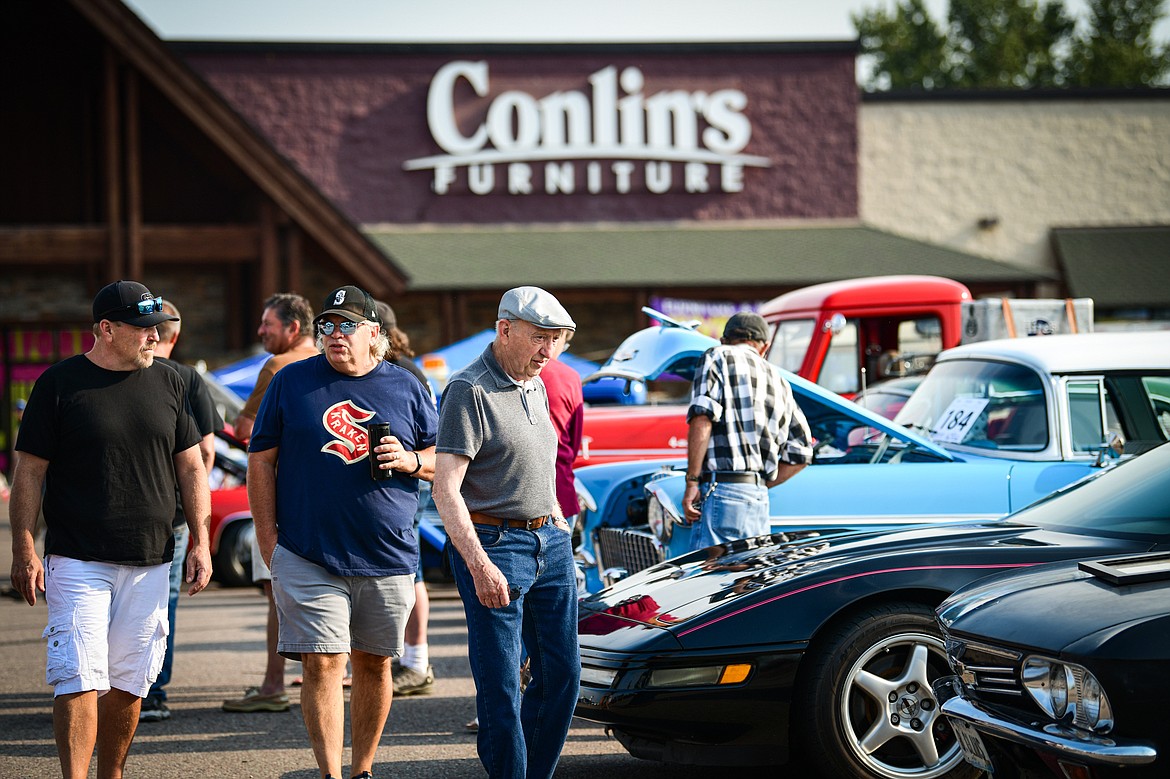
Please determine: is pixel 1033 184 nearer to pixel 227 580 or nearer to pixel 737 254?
pixel 737 254

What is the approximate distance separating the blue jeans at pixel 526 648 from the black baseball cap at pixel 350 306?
933mm

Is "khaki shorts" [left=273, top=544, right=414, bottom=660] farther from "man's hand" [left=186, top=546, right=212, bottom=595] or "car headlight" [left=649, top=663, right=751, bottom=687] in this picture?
"car headlight" [left=649, top=663, right=751, bottom=687]

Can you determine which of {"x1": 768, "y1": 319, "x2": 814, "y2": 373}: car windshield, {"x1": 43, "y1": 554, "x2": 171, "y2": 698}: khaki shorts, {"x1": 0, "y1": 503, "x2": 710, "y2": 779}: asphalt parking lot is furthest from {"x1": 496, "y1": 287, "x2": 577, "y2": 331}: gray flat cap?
{"x1": 768, "y1": 319, "x2": 814, "y2": 373}: car windshield

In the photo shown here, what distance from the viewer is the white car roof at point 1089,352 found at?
716cm

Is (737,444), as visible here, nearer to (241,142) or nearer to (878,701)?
(878,701)

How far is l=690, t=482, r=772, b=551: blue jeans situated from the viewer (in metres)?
6.31

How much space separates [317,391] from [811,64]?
20727 mm

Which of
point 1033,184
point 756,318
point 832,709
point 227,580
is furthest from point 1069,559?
point 1033,184

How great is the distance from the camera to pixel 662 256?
2244 centimetres

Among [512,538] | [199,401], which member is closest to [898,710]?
[512,538]

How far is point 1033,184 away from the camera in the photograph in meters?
25.4

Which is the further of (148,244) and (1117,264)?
(1117,264)

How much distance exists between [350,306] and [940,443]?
3957 millimetres

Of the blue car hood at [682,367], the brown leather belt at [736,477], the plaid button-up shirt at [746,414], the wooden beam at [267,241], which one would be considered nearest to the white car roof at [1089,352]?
the blue car hood at [682,367]
